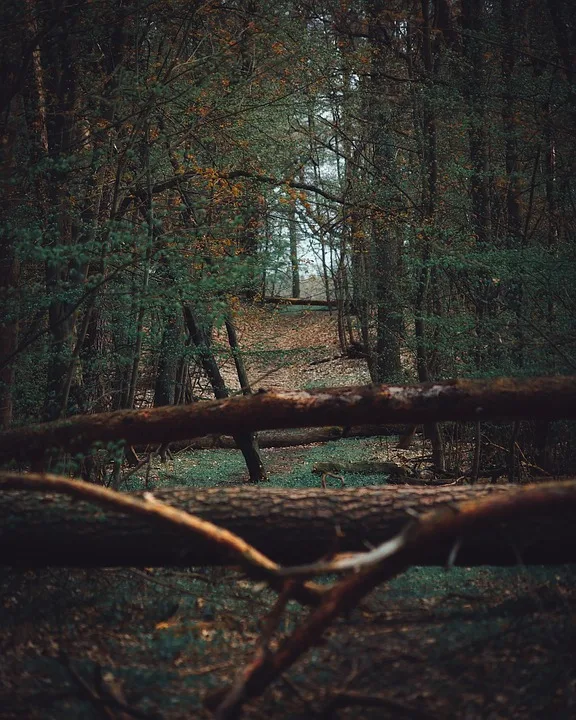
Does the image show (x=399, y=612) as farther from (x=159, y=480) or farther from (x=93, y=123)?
(x=159, y=480)

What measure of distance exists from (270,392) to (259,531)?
1.24m

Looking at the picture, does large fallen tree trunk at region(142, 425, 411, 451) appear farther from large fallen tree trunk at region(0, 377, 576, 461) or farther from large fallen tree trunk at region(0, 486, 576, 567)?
large fallen tree trunk at region(0, 486, 576, 567)

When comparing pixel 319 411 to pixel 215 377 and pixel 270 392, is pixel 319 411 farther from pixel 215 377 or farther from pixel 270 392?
pixel 215 377

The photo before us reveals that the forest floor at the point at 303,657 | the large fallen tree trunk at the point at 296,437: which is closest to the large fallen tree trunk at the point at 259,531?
the forest floor at the point at 303,657

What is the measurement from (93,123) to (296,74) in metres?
3.69

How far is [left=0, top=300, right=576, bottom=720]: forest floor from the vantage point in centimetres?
274

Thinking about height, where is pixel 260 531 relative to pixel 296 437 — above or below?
above

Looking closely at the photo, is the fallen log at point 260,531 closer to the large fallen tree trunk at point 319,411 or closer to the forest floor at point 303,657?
the forest floor at point 303,657

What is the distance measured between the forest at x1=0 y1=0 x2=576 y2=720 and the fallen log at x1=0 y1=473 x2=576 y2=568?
0.01 m

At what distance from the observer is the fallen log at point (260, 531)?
372cm

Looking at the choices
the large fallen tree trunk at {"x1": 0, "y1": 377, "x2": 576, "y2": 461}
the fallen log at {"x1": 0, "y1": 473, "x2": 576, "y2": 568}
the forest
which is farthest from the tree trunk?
the fallen log at {"x1": 0, "y1": 473, "x2": 576, "y2": 568}

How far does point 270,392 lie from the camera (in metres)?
4.84

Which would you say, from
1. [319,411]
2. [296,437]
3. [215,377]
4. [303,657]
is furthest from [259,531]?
[296,437]

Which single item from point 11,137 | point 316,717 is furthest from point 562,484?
point 11,137
